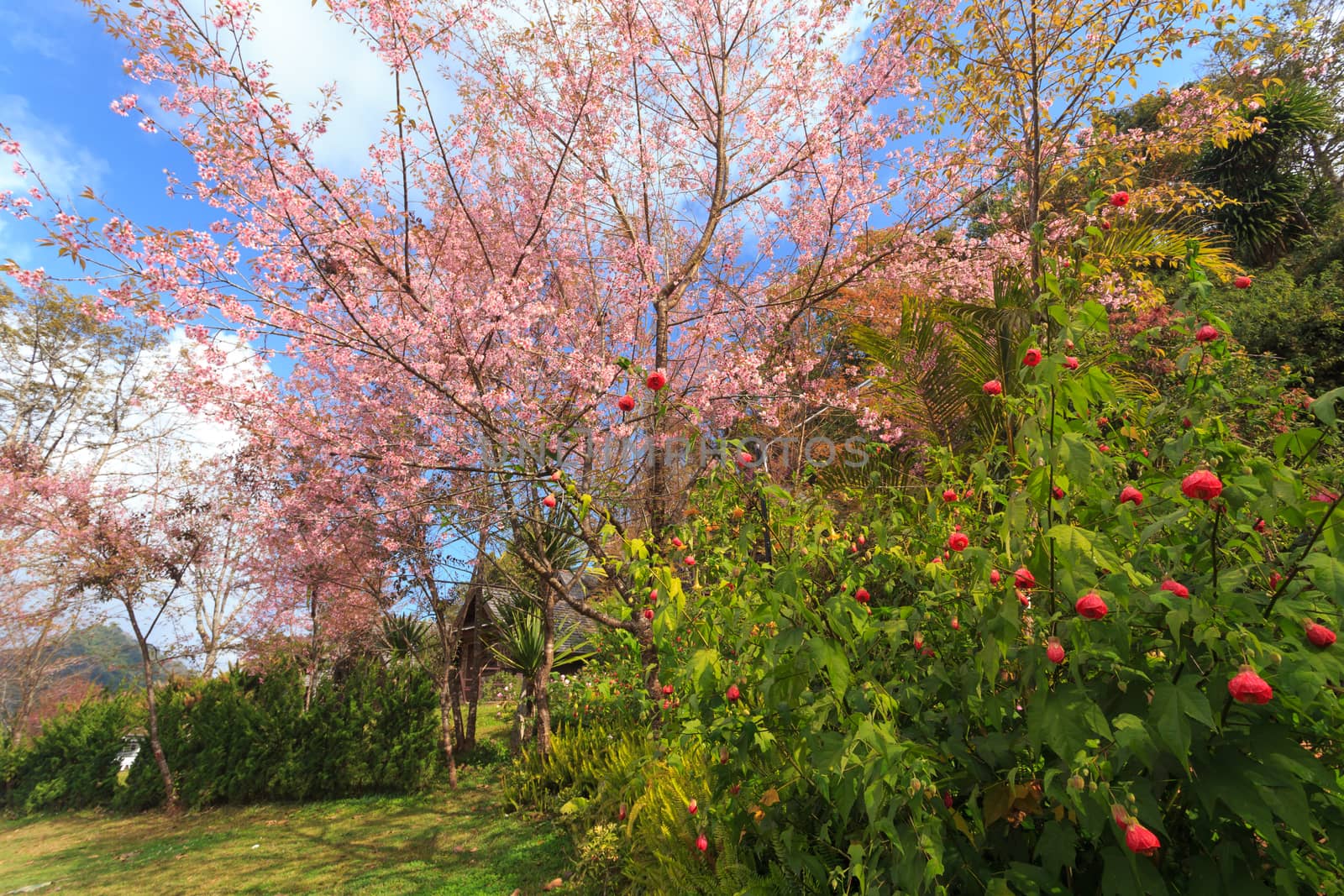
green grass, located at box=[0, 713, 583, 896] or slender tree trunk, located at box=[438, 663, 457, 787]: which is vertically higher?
slender tree trunk, located at box=[438, 663, 457, 787]

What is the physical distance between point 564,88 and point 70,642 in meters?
20.3

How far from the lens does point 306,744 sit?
963cm

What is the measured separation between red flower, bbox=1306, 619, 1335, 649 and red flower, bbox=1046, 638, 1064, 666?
1.24 ft

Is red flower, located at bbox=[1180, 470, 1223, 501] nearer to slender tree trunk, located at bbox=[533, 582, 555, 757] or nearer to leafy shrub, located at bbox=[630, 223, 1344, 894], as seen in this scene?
leafy shrub, located at bbox=[630, 223, 1344, 894]

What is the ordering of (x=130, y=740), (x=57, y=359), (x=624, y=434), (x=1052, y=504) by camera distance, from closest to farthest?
(x=1052, y=504)
(x=624, y=434)
(x=130, y=740)
(x=57, y=359)

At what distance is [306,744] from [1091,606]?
38.1 ft

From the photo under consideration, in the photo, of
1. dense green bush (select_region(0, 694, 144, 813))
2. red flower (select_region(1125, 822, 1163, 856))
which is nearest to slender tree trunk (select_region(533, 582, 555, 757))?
red flower (select_region(1125, 822, 1163, 856))

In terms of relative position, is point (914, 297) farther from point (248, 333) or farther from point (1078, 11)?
point (248, 333)

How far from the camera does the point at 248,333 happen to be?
4793 mm

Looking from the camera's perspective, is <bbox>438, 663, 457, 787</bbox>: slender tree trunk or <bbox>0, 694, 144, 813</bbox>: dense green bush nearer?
<bbox>438, 663, 457, 787</bbox>: slender tree trunk

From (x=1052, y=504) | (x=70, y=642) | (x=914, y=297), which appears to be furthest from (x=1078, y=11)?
(x=70, y=642)

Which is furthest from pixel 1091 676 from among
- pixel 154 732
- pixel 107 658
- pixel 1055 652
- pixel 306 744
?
pixel 107 658

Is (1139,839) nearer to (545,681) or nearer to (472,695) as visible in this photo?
(545,681)

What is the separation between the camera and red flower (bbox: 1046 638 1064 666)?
121cm
